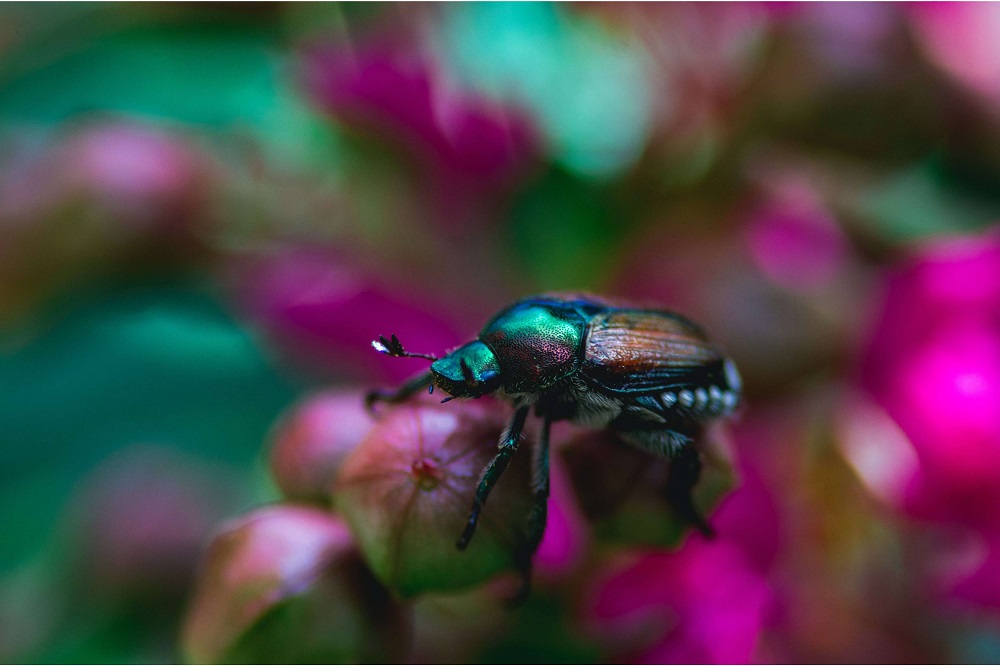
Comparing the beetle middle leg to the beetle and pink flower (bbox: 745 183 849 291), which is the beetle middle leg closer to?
the beetle

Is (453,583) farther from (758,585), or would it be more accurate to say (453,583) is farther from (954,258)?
(954,258)

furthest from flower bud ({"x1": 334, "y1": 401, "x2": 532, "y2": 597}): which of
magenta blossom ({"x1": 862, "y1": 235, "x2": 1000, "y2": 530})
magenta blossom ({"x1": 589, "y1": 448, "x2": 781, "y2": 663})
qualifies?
magenta blossom ({"x1": 862, "y1": 235, "x2": 1000, "y2": 530})

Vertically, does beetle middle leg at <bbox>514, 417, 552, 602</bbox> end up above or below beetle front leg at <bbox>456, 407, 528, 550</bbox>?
below

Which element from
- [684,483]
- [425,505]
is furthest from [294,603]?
[684,483]

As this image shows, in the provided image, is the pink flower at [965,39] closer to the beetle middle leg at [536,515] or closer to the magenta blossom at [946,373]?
the magenta blossom at [946,373]

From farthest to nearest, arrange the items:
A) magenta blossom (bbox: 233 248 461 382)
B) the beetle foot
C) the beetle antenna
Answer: magenta blossom (bbox: 233 248 461 382) < the beetle antenna < the beetle foot

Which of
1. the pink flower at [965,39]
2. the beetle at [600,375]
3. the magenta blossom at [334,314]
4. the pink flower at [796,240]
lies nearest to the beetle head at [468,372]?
the beetle at [600,375]

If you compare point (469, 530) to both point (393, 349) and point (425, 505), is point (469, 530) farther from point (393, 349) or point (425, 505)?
point (393, 349)
